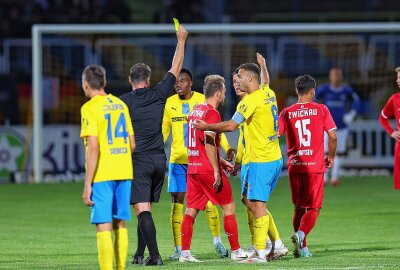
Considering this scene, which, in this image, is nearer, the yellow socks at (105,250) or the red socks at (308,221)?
the yellow socks at (105,250)

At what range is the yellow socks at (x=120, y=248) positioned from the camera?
371 inches

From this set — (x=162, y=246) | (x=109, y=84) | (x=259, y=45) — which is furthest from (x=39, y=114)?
(x=162, y=246)

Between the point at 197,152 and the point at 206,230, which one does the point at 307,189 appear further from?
the point at 206,230

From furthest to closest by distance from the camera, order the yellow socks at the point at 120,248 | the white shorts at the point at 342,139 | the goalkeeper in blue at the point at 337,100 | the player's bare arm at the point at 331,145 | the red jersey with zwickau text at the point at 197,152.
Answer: the white shorts at the point at 342,139
the goalkeeper in blue at the point at 337,100
the player's bare arm at the point at 331,145
the red jersey with zwickau text at the point at 197,152
the yellow socks at the point at 120,248

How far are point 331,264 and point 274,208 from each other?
25.1 ft

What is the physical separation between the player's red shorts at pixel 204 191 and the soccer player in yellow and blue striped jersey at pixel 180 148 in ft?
2.19

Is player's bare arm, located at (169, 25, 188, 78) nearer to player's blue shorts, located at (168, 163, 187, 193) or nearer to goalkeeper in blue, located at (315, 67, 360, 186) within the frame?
player's blue shorts, located at (168, 163, 187, 193)

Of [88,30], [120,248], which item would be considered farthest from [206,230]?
[88,30]

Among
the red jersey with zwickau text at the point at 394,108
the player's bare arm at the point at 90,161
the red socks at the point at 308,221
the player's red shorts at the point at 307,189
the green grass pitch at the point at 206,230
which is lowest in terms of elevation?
the green grass pitch at the point at 206,230

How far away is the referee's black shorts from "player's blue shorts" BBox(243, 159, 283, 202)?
943mm

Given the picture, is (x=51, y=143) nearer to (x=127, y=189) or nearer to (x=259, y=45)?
(x=259, y=45)

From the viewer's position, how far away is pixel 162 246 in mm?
13438

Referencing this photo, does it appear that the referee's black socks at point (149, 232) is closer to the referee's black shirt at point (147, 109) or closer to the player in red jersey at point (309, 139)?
the referee's black shirt at point (147, 109)

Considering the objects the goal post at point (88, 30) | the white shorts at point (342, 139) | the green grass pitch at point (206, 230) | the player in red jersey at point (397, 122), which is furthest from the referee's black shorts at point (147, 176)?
the goal post at point (88, 30)
